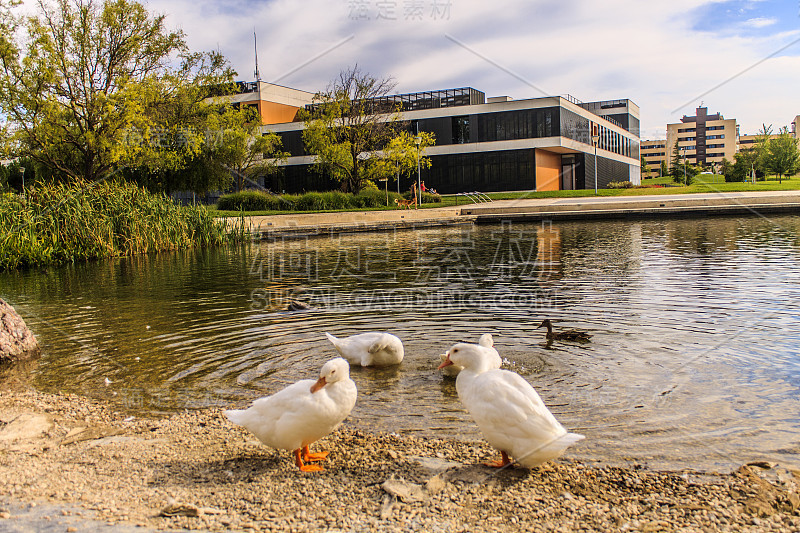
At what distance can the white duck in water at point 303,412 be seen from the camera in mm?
4211

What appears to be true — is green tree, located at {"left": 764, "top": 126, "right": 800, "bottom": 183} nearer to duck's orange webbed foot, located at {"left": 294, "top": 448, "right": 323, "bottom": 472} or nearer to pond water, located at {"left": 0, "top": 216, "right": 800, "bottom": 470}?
pond water, located at {"left": 0, "top": 216, "right": 800, "bottom": 470}

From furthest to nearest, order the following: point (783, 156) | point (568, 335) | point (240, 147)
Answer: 1. point (783, 156)
2. point (240, 147)
3. point (568, 335)

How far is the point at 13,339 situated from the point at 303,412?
5443 millimetres

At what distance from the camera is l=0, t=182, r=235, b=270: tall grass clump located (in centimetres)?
1772

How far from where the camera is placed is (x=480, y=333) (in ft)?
27.7

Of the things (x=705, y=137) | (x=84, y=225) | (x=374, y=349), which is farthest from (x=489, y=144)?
(x=705, y=137)

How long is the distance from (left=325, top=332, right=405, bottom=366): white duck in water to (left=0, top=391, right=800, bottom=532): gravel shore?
1.95 m

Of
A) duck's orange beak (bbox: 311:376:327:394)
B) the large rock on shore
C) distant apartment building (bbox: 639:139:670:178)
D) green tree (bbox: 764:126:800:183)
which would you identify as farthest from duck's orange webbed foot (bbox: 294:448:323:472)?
distant apartment building (bbox: 639:139:670:178)

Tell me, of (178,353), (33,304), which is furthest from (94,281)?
(178,353)

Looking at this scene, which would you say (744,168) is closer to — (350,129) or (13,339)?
(350,129)

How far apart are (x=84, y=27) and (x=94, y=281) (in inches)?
877

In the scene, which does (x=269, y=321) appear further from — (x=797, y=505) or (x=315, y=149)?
(x=315, y=149)

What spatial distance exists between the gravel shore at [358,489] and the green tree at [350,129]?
4493 centimetres

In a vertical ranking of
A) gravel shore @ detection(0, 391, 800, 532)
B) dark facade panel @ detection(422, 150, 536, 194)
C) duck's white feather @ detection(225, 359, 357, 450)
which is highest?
dark facade panel @ detection(422, 150, 536, 194)
